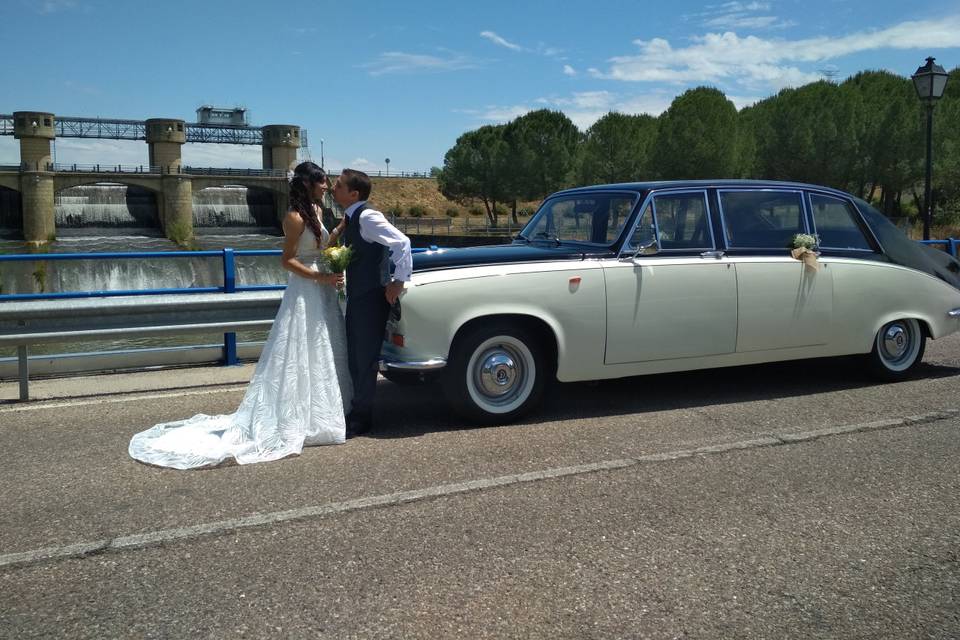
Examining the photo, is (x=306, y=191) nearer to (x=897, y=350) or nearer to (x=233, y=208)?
(x=897, y=350)

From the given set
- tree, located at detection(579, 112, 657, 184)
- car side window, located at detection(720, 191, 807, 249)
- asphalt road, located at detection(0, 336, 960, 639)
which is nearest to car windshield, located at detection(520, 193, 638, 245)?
car side window, located at detection(720, 191, 807, 249)

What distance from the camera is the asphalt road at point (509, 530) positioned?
3191mm

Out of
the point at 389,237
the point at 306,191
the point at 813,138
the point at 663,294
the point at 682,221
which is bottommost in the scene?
the point at 663,294

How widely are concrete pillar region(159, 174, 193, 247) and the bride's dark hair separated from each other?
72.8 m

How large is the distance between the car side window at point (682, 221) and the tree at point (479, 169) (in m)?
79.5

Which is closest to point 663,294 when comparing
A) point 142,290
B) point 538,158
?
point 142,290

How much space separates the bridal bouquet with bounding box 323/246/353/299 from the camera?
570cm

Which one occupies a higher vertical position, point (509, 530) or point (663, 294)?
point (663, 294)

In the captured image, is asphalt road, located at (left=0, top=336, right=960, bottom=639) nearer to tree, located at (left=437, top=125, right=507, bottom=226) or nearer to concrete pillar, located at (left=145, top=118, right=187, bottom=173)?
tree, located at (left=437, top=125, right=507, bottom=226)

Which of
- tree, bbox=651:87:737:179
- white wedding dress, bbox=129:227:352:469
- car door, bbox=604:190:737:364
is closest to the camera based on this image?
white wedding dress, bbox=129:227:352:469

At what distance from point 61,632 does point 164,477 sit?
72.4 inches

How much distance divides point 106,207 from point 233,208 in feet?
37.8

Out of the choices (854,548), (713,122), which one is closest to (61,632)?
(854,548)

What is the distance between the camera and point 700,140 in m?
53.4
